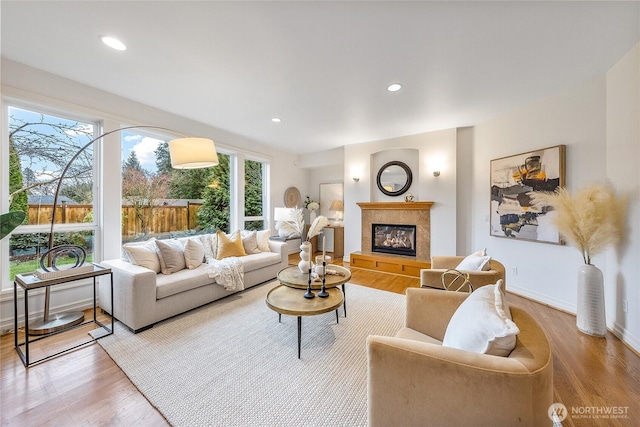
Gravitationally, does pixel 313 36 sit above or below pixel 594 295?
above

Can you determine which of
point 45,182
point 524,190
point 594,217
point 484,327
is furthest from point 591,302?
point 45,182

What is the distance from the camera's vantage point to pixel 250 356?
1.95 metres

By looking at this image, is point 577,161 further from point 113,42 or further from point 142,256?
point 142,256

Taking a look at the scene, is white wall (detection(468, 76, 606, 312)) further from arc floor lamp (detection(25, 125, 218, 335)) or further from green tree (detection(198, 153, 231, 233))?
green tree (detection(198, 153, 231, 233))

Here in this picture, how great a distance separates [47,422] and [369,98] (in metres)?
3.82

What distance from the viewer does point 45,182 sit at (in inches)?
96.7

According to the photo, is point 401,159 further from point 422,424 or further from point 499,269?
point 422,424

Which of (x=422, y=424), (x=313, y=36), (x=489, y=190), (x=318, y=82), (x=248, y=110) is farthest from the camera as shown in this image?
(x=489, y=190)

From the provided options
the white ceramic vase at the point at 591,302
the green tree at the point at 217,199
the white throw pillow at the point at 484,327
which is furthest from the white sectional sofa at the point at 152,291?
the white ceramic vase at the point at 591,302

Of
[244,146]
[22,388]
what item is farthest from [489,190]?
[22,388]

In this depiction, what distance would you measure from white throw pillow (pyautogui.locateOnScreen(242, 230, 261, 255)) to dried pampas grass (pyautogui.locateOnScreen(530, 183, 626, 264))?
12.7 ft

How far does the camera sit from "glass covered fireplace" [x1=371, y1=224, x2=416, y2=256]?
183 inches

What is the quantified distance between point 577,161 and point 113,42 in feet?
15.7

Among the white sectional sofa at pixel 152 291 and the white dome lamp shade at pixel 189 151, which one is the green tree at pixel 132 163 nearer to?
the white sectional sofa at pixel 152 291
